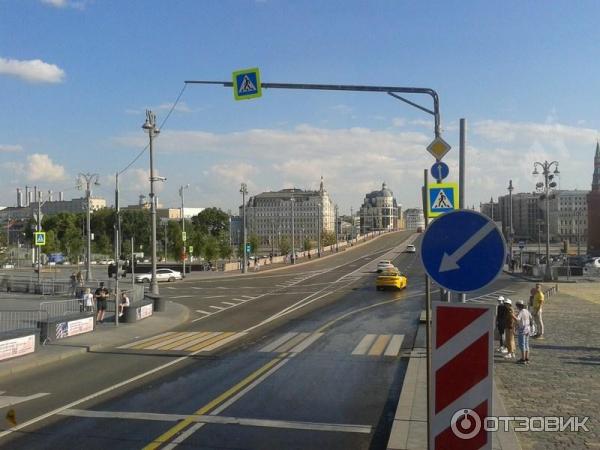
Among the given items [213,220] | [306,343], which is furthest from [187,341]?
[213,220]

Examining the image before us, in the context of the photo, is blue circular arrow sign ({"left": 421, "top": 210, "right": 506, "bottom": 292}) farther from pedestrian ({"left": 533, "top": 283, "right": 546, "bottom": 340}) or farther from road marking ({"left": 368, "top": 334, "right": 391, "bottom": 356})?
pedestrian ({"left": 533, "top": 283, "right": 546, "bottom": 340})

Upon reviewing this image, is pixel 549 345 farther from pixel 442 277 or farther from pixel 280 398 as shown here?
pixel 442 277

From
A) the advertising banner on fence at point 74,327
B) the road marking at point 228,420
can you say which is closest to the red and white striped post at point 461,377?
the road marking at point 228,420

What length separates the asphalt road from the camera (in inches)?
360

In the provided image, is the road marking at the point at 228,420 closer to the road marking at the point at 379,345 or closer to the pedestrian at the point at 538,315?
the road marking at the point at 379,345

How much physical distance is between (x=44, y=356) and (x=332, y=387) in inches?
342

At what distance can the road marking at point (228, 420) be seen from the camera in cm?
952

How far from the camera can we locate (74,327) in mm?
20922

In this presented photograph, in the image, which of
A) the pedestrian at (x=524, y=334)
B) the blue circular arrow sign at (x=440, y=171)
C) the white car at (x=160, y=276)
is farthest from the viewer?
the white car at (x=160, y=276)

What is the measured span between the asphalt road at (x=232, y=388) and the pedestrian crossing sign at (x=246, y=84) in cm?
605

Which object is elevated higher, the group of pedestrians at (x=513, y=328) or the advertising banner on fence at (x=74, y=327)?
the group of pedestrians at (x=513, y=328)

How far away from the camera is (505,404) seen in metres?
10.5

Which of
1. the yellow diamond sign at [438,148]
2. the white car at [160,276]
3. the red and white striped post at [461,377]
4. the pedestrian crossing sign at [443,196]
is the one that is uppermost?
the yellow diamond sign at [438,148]

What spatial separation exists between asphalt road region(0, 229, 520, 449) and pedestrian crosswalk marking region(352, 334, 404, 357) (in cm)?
3
